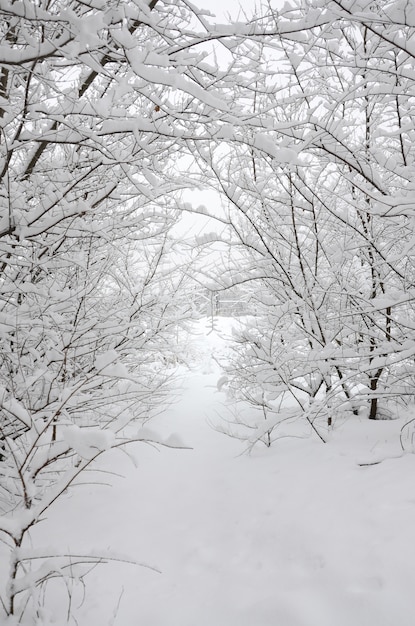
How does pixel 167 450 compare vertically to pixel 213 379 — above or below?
below

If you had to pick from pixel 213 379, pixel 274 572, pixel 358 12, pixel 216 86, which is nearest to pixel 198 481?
pixel 274 572

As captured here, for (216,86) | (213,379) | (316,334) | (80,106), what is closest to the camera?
(80,106)

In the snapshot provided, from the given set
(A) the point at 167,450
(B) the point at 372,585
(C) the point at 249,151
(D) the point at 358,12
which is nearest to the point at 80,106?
(D) the point at 358,12

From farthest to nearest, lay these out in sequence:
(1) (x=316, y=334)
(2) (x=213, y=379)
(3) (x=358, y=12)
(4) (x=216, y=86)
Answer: (2) (x=213, y=379) < (1) (x=316, y=334) < (4) (x=216, y=86) < (3) (x=358, y=12)

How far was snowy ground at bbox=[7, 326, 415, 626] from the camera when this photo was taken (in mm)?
1998

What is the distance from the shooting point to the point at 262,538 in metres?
2.77

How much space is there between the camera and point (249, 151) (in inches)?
142

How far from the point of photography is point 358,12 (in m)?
1.71

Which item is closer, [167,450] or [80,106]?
[80,106]

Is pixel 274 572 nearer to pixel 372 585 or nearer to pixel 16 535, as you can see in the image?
pixel 372 585

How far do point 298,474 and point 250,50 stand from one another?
3.45 meters

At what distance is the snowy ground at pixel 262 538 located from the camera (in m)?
2.00

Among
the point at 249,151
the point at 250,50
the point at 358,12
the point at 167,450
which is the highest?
the point at 249,151

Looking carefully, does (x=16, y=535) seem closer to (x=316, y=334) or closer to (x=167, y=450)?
(x=316, y=334)
